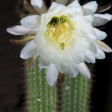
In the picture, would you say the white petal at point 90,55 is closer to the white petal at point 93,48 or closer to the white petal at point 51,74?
the white petal at point 93,48

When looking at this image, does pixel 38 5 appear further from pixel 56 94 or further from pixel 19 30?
pixel 56 94

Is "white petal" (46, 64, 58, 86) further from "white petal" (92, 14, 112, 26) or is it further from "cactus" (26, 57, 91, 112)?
"cactus" (26, 57, 91, 112)

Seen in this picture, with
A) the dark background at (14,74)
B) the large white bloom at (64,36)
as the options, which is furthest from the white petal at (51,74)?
the dark background at (14,74)

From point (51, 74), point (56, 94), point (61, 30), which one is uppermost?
point (61, 30)

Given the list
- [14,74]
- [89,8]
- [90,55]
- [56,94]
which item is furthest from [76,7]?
[14,74]

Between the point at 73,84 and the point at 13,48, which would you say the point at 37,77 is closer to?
the point at 73,84

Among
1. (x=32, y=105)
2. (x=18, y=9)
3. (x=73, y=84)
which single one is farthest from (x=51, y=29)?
(x=32, y=105)
